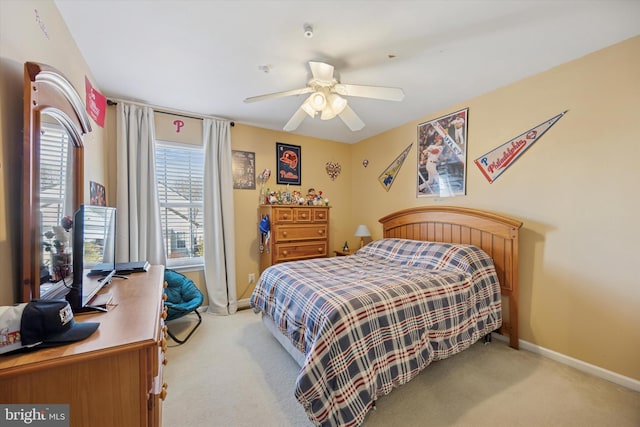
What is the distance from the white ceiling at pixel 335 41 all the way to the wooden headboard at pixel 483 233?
1.30 meters

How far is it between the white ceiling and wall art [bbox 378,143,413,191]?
98 cm

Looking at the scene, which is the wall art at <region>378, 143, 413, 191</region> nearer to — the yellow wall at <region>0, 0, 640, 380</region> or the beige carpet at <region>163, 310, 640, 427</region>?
the yellow wall at <region>0, 0, 640, 380</region>

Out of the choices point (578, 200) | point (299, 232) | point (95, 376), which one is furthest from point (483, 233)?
point (95, 376)

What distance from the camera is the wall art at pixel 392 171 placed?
3.52 m

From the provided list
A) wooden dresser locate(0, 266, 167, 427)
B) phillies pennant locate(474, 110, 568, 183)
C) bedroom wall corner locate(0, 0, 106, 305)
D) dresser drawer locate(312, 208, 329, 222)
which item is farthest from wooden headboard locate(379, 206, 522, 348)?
bedroom wall corner locate(0, 0, 106, 305)

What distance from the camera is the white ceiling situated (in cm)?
153

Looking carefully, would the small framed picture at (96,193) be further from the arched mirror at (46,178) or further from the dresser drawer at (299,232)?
the dresser drawer at (299,232)

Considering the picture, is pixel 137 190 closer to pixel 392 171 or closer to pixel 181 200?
pixel 181 200

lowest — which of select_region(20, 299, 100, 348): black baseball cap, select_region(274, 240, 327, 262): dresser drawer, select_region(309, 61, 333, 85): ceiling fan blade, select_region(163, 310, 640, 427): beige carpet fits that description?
select_region(163, 310, 640, 427): beige carpet

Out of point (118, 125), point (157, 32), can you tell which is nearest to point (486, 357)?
point (157, 32)

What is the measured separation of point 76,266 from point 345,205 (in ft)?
12.2

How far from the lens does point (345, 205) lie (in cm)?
446

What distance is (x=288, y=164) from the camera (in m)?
3.86

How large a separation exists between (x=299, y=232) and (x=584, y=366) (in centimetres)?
301
